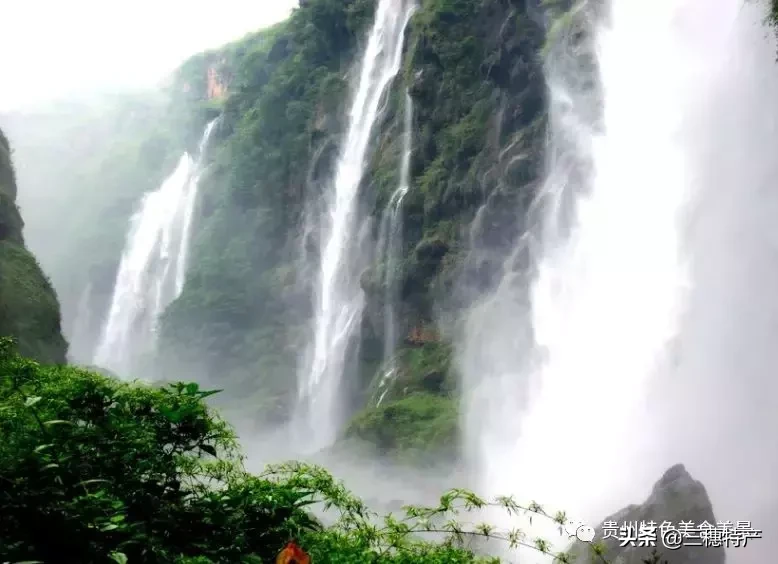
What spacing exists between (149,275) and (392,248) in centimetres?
2197

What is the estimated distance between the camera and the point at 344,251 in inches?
1132

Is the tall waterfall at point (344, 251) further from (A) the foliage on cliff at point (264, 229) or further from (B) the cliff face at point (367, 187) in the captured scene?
(A) the foliage on cliff at point (264, 229)

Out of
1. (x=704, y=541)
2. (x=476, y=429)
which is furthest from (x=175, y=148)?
(x=704, y=541)

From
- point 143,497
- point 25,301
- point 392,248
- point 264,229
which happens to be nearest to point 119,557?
point 143,497

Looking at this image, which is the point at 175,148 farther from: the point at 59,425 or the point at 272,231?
the point at 59,425

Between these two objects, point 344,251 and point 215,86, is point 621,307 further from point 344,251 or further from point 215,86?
point 215,86

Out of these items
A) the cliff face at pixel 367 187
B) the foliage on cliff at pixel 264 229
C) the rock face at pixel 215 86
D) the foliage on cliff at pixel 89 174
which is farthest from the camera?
the rock face at pixel 215 86

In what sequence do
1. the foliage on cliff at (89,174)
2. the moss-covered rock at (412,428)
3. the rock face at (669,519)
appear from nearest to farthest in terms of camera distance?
the rock face at (669,519), the moss-covered rock at (412,428), the foliage on cliff at (89,174)

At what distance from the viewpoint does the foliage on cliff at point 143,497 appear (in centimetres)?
288

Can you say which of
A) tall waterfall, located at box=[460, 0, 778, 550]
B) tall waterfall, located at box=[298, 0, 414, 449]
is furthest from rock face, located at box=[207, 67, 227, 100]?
tall waterfall, located at box=[460, 0, 778, 550]

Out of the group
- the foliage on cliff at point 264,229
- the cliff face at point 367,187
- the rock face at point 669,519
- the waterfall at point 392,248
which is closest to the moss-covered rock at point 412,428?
the cliff face at point 367,187

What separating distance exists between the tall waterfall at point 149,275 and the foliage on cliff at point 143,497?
117ft

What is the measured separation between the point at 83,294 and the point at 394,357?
112 ft

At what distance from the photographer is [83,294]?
49781mm
